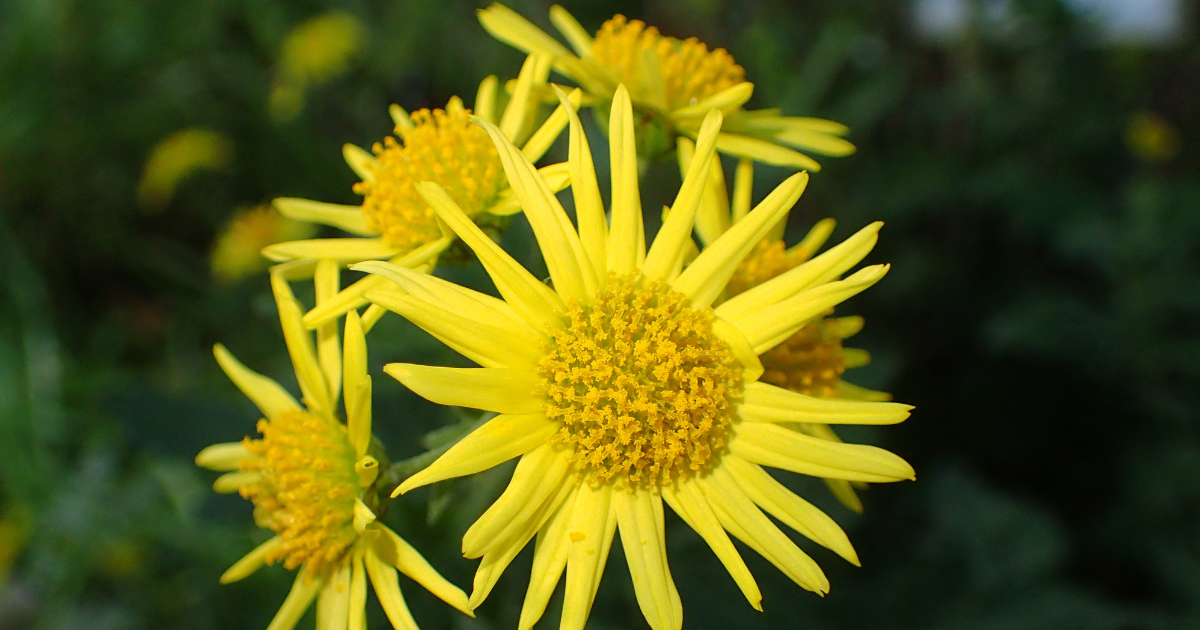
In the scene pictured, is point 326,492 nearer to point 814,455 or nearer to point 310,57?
point 814,455

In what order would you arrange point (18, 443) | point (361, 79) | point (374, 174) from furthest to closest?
point (361, 79), point (18, 443), point (374, 174)

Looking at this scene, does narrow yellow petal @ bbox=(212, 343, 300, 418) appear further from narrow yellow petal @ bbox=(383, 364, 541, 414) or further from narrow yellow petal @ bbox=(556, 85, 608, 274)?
narrow yellow petal @ bbox=(556, 85, 608, 274)

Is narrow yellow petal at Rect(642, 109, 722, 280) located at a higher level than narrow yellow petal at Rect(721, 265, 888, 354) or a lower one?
higher

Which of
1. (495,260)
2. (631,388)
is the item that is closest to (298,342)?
(495,260)

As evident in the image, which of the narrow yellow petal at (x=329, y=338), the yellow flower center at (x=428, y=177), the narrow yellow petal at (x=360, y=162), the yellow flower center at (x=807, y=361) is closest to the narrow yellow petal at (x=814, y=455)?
the yellow flower center at (x=807, y=361)

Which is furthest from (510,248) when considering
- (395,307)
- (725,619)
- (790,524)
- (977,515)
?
(977,515)

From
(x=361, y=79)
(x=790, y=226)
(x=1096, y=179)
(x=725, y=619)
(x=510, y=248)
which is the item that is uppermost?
(x=361, y=79)

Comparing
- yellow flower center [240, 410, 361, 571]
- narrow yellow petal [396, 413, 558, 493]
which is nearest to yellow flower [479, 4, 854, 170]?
narrow yellow petal [396, 413, 558, 493]

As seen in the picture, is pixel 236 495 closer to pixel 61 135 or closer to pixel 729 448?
pixel 729 448
